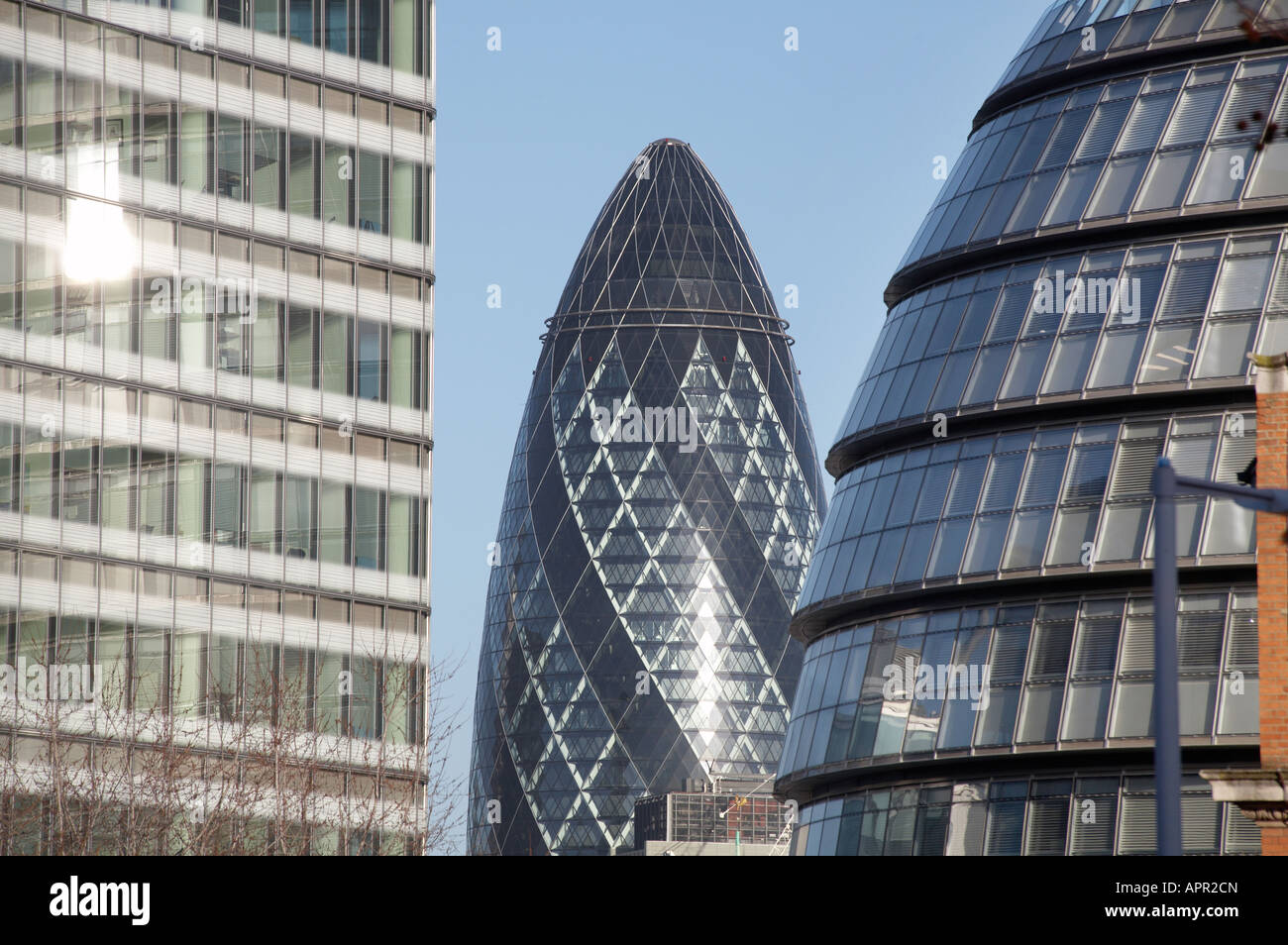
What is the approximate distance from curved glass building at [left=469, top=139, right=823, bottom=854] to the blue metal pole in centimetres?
16122

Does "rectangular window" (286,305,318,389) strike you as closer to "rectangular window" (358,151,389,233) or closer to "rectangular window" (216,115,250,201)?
"rectangular window" (358,151,389,233)

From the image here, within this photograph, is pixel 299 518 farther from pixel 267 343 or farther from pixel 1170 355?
pixel 1170 355

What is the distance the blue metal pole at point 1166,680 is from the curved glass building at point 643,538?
6347 inches

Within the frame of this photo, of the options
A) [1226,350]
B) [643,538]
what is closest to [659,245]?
[643,538]

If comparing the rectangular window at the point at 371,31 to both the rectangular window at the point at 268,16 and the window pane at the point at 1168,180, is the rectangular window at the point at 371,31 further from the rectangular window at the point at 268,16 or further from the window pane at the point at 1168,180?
the window pane at the point at 1168,180

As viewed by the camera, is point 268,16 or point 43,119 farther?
point 268,16

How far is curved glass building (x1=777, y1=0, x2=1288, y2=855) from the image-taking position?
47.2m

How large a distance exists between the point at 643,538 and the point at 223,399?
121 metres

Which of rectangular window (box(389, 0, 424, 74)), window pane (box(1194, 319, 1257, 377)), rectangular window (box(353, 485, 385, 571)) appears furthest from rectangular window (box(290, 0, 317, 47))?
window pane (box(1194, 319, 1257, 377))

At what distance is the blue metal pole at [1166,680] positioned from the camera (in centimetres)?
1642

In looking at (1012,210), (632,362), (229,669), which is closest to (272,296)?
(229,669)

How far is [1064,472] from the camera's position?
49375mm

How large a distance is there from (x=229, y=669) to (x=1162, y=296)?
30512 millimetres
